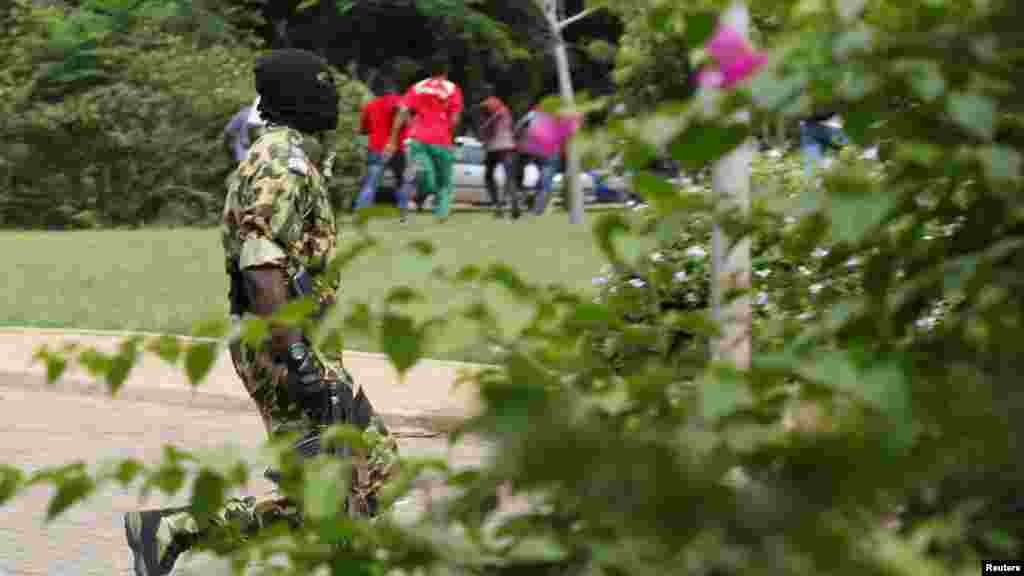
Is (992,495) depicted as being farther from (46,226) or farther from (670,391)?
(46,226)

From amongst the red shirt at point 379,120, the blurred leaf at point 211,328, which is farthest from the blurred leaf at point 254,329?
the red shirt at point 379,120

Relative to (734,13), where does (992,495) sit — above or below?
below

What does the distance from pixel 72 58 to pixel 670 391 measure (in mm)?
26166

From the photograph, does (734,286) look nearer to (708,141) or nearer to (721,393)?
(708,141)

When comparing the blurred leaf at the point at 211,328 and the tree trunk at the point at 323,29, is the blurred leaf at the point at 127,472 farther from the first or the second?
the tree trunk at the point at 323,29

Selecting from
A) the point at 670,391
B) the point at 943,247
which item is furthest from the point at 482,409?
the point at 943,247

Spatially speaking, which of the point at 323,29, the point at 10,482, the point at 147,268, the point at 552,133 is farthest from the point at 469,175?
the point at 552,133

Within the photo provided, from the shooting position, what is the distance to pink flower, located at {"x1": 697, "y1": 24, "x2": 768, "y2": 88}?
2215 mm

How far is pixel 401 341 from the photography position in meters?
2.53

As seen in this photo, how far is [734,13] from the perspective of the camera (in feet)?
7.75

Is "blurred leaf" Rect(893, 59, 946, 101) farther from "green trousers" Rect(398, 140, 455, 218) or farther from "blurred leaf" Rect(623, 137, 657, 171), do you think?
"green trousers" Rect(398, 140, 455, 218)

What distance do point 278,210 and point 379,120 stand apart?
1765cm

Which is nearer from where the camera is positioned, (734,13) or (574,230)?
(734,13)

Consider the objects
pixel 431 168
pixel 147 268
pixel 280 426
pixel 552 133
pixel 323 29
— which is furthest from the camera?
pixel 323 29
